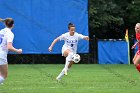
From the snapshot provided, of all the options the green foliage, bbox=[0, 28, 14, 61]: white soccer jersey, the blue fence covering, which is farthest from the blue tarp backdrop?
bbox=[0, 28, 14, 61]: white soccer jersey

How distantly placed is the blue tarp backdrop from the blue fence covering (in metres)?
2.71

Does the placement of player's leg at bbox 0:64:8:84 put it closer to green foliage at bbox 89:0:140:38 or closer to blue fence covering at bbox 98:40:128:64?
blue fence covering at bbox 98:40:128:64

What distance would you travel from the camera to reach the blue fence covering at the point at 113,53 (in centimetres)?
2959

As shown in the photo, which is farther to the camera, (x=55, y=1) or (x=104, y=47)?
(x=104, y=47)

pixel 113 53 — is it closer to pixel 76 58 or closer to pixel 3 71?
pixel 76 58

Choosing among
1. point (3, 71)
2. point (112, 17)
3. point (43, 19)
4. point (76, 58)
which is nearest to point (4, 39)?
point (3, 71)

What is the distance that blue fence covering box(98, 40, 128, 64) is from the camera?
29.6 metres

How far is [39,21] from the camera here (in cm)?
2736

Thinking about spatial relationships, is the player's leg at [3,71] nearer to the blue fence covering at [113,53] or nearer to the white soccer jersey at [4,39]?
the white soccer jersey at [4,39]

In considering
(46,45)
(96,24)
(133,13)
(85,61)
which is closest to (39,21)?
(46,45)

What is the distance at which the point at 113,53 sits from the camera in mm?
29688

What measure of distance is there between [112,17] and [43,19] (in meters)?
9.20

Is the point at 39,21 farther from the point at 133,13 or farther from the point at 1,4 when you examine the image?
the point at 133,13

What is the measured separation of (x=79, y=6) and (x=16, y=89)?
15089 millimetres
